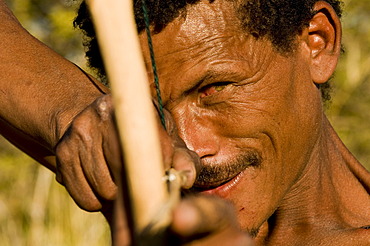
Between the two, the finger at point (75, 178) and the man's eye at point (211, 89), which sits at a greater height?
the finger at point (75, 178)

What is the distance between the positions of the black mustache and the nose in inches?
1.9

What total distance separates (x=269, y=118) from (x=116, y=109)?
4.85 feet

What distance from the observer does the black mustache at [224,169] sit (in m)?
2.53

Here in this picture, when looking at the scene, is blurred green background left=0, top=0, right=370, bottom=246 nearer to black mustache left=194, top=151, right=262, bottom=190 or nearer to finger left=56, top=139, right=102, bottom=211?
black mustache left=194, top=151, right=262, bottom=190

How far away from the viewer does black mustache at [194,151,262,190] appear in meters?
2.53

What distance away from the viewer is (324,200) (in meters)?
3.00

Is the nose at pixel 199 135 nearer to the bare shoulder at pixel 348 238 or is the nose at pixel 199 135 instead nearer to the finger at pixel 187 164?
the bare shoulder at pixel 348 238

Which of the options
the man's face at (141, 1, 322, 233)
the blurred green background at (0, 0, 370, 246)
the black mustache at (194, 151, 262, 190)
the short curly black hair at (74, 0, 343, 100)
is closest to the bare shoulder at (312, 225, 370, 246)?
the man's face at (141, 1, 322, 233)

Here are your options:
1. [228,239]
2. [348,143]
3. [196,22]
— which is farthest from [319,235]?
[348,143]

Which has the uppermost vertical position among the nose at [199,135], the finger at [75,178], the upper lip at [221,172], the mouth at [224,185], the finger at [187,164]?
the finger at [187,164]

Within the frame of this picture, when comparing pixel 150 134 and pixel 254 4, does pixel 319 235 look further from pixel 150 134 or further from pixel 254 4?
pixel 150 134

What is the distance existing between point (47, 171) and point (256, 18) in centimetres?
370

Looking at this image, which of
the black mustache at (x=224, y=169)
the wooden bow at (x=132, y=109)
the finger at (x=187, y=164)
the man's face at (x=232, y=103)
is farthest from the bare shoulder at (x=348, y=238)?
the wooden bow at (x=132, y=109)

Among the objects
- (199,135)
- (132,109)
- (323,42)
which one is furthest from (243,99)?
(132,109)
